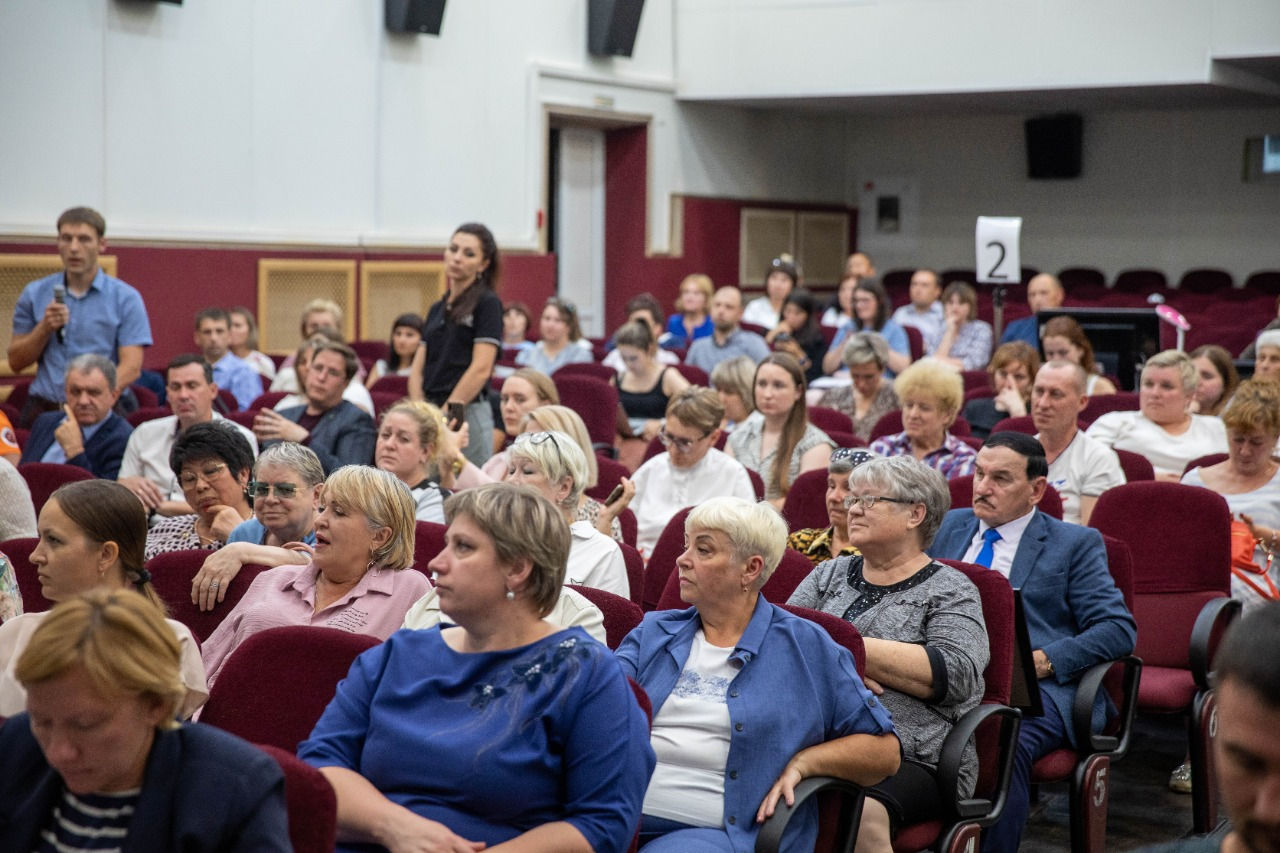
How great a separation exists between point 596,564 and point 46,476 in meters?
1.99

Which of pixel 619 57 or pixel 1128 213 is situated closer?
pixel 619 57

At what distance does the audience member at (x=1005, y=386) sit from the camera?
6.20 meters

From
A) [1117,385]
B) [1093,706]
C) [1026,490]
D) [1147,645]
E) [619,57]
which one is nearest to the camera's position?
[1093,706]

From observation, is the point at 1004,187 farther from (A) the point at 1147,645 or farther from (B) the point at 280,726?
(B) the point at 280,726

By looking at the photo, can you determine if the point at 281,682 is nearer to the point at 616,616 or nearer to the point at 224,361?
the point at 616,616

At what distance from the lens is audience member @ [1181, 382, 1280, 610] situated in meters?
4.29

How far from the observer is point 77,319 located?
19.6 feet

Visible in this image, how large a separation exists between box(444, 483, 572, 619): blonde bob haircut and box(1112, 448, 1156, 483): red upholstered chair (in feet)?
9.94

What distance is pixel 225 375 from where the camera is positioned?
24.3 ft

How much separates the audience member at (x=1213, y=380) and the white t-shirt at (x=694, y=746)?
13.0 feet

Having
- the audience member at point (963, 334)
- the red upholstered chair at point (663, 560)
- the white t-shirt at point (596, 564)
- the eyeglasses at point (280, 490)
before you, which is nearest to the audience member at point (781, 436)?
the red upholstered chair at point (663, 560)

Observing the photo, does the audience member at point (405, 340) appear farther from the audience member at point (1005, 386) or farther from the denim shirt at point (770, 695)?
the denim shirt at point (770, 695)

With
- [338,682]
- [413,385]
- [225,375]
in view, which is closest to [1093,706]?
[338,682]

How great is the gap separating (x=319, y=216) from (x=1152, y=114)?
8377 millimetres
